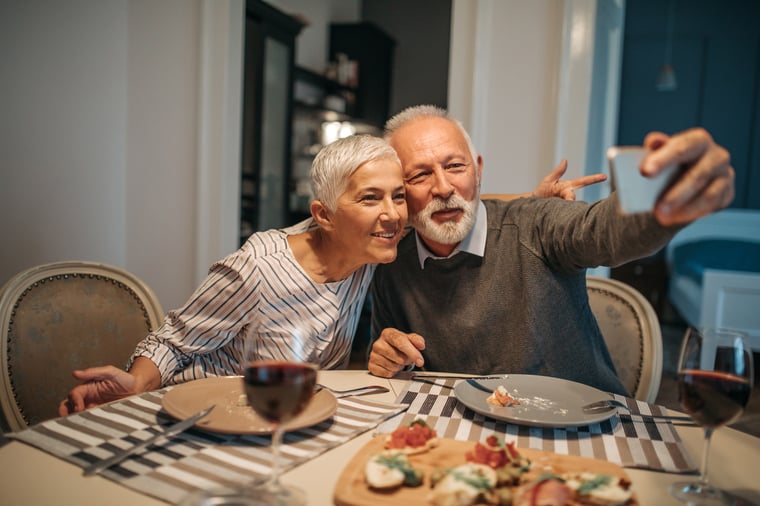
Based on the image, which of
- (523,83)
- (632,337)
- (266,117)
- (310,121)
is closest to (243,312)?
(632,337)

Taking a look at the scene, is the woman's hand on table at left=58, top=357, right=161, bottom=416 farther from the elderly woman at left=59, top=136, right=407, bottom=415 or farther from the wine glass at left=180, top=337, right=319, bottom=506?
the wine glass at left=180, top=337, right=319, bottom=506

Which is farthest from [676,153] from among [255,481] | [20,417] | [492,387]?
[20,417]

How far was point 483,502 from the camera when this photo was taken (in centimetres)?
75

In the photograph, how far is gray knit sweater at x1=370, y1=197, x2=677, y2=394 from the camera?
158 centimetres

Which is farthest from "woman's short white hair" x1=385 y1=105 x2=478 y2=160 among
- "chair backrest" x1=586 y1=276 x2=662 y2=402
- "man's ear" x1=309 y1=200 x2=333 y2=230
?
"chair backrest" x1=586 y1=276 x2=662 y2=402

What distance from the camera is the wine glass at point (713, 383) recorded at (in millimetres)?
809

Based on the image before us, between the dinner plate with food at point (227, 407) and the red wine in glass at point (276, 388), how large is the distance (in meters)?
0.09

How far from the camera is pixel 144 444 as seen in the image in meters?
0.86

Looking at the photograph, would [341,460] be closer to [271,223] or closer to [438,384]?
[438,384]

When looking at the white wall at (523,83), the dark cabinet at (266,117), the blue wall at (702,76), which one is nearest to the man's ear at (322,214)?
the white wall at (523,83)

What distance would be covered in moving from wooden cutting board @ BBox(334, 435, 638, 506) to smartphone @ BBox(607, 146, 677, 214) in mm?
367

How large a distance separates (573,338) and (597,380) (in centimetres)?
13

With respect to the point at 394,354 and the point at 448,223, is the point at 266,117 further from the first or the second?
the point at 394,354

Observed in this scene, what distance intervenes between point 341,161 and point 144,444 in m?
0.85
